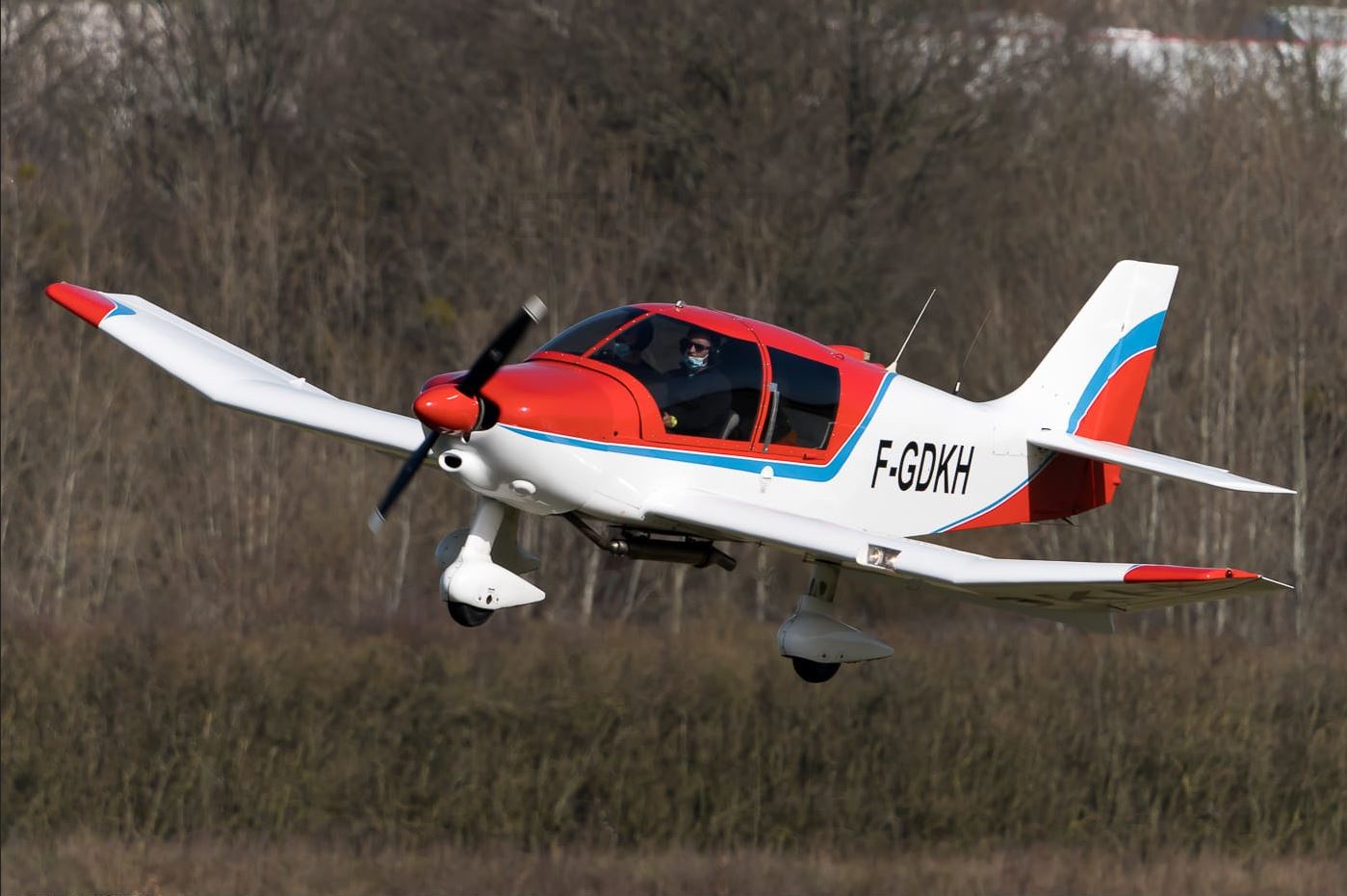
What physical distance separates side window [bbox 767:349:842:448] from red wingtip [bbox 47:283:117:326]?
5.94 m

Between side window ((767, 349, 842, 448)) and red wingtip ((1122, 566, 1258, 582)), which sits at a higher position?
side window ((767, 349, 842, 448))

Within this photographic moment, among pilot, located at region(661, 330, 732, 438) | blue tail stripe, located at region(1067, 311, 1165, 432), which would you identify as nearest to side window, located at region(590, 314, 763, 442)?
pilot, located at region(661, 330, 732, 438)

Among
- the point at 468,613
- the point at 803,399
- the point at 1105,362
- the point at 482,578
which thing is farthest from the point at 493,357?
the point at 1105,362

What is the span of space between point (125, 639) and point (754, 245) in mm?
15113

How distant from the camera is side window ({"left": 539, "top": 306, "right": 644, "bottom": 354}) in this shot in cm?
1290

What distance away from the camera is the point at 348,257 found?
42969mm

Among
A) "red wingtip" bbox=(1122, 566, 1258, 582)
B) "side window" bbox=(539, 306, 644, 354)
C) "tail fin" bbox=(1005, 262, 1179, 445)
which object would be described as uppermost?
"tail fin" bbox=(1005, 262, 1179, 445)

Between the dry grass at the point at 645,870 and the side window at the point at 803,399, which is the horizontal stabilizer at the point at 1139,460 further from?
the dry grass at the point at 645,870

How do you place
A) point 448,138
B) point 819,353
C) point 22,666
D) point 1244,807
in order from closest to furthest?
1. point 819,353
2. point 22,666
3. point 1244,807
4. point 448,138

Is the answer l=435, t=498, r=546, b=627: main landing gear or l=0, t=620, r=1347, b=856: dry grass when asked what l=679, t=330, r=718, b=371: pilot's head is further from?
l=0, t=620, r=1347, b=856: dry grass

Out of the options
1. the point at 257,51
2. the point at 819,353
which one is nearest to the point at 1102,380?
the point at 819,353

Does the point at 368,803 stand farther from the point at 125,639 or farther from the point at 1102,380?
the point at 1102,380

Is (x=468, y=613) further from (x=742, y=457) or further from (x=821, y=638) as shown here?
(x=821, y=638)

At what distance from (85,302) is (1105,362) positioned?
8185mm
